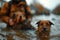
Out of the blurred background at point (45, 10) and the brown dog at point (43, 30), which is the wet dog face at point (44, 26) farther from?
the blurred background at point (45, 10)

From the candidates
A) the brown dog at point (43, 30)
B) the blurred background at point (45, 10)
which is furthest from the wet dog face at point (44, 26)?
the blurred background at point (45, 10)

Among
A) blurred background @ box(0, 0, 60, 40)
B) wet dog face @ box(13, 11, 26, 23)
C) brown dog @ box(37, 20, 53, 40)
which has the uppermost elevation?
blurred background @ box(0, 0, 60, 40)

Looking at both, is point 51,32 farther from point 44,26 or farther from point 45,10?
point 45,10

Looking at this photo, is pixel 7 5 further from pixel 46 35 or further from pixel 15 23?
pixel 46 35

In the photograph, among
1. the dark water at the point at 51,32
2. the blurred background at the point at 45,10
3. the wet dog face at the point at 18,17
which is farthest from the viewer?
the blurred background at the point at 45,10

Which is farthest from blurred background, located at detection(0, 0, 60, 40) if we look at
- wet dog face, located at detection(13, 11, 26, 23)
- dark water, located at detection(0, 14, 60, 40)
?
wet dog face, located at detection(13, 11, 26, 23)

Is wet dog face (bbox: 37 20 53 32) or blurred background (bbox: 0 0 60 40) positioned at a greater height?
blurred background (bbox: 0 0 60 40)

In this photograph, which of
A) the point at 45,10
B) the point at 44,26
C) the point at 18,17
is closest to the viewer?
the point at 44,26

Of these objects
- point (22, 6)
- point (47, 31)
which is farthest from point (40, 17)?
point (47, 31)

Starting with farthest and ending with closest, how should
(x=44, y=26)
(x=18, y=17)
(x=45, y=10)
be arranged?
(x=45, y=10) < (x=18, y=17) < (x=44, y=26)

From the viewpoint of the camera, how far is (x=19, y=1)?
1920 millimetres

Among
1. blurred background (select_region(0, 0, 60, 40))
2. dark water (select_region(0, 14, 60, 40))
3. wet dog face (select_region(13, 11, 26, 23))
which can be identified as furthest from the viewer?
blurred background (select_region(0, 0, 60, 40))

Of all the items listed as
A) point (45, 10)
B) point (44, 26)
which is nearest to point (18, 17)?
point (44, 26)

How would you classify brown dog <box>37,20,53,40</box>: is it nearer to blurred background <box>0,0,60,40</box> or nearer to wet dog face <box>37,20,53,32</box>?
wet dog face <box>37,20,53,32</box>
